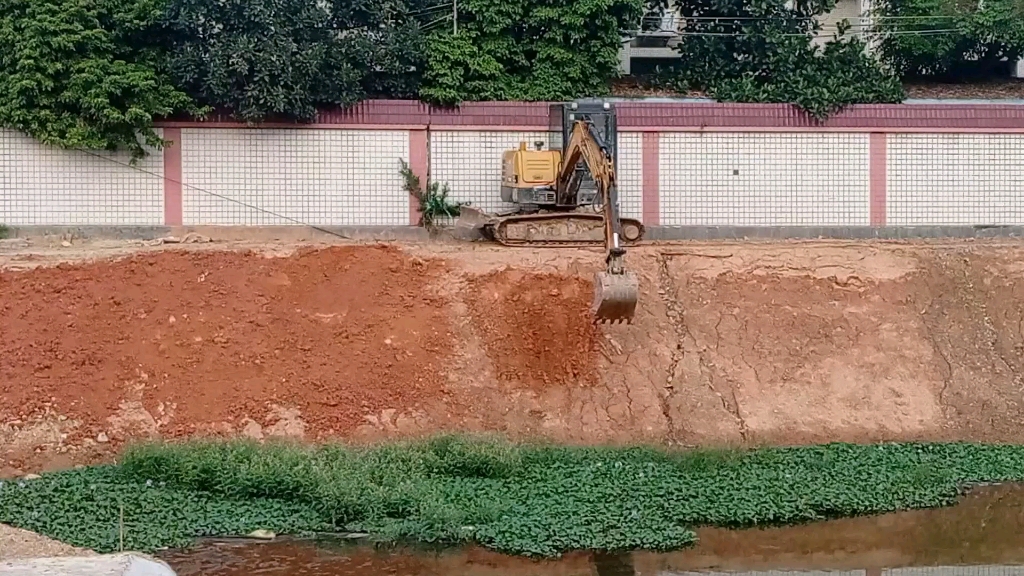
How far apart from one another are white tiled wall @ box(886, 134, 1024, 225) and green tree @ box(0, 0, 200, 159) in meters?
11.7

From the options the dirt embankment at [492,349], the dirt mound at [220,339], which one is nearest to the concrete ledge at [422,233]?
the dirt embankment at [492,349]

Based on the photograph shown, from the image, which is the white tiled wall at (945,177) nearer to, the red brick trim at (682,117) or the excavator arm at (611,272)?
the red brick trim at (682,117)

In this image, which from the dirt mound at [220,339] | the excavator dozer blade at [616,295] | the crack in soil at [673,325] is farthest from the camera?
the crack in soil at [673,325]

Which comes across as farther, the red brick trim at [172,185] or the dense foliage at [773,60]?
the dense foliage at [773,60]

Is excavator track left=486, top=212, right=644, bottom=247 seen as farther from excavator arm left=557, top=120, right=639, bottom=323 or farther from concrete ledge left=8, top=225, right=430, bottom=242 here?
excavator arm left=557, top=120, right=639, bottom=323

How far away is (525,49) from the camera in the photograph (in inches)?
811

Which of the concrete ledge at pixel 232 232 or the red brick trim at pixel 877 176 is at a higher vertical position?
the red brick trim at pixel 877 176

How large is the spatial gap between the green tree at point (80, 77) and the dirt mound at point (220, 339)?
326cm

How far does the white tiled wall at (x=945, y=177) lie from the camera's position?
20625mm

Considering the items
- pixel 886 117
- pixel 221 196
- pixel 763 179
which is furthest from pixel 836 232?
pixel 221 196

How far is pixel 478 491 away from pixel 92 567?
294 inches

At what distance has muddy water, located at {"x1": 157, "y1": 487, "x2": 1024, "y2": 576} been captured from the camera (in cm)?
1072

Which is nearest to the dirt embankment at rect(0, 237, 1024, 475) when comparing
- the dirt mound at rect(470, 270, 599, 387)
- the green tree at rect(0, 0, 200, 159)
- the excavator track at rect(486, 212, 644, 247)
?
the dirt mound at rect(470, 270, 599, 387)

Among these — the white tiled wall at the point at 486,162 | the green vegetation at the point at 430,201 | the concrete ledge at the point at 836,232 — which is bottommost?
the concrete ledge at the point at 836,232
